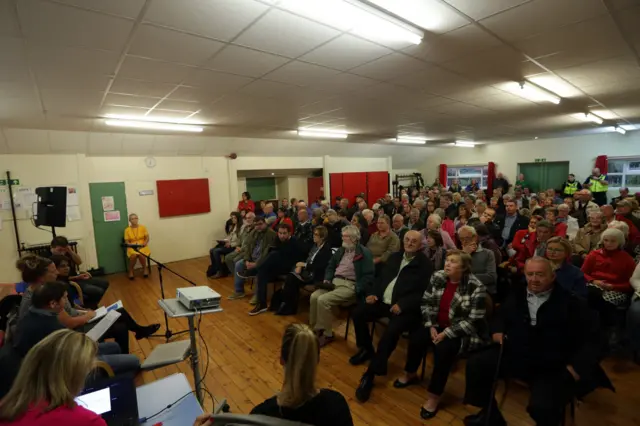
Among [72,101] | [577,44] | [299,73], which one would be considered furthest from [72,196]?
[577,44]

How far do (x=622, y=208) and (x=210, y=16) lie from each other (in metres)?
5.09

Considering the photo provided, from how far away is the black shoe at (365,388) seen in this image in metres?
2.49

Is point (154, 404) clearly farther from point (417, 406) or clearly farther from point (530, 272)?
point (530, 272)

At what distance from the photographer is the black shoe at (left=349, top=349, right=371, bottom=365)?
9.84ft

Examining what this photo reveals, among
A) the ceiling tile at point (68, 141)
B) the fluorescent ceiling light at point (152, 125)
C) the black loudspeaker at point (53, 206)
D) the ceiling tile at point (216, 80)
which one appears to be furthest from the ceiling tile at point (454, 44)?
the ceiling tile at point (68, 141)

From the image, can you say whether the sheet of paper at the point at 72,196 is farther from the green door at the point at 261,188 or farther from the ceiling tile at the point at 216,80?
the ceiling tile at the point at 216,80

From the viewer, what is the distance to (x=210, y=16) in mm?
1871

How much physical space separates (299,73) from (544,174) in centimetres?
1083

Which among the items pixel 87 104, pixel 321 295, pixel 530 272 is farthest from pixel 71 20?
pixel 530 272

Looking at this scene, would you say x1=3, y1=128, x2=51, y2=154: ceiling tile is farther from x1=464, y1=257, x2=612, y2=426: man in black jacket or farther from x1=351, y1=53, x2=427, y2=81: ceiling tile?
x1=464, y1=257, x2=612, y2=426: man in black jacket

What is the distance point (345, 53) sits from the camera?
251cm

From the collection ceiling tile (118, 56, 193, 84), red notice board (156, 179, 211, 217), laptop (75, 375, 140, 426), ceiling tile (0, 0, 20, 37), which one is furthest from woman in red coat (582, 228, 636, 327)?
red notice board (156, 179, 211, 217)

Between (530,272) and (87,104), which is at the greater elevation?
(87,104)

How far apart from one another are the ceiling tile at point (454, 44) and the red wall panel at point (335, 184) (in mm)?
6992
